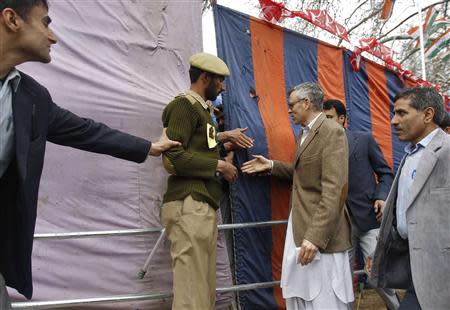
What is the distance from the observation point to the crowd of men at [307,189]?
266 centimetres

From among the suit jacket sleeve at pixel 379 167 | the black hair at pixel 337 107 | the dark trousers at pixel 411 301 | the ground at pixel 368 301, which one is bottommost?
the ground at pixel 368 301

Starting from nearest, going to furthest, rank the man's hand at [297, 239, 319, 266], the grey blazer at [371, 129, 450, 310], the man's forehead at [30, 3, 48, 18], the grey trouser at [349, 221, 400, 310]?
the man's forehead at [30, 3, 48, 18] < the grey blazer at [371, 129, 450, 310] < the man's hand at [297, 239, 319, 266] < the grey trouser at [349, 221, 400, 310]

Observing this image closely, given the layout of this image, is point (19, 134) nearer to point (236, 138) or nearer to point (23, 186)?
point (23, 186)

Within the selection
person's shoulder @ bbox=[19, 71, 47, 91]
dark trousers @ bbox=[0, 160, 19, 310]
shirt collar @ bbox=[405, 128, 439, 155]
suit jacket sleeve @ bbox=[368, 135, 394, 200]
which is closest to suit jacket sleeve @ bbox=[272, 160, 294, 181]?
suit jacket sleeve @ bbox=[368, 135, 394, 200]

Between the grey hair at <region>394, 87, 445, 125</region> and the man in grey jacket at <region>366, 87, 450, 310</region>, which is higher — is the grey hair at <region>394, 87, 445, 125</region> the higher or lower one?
the higher one

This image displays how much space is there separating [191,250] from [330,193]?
38.7 inches

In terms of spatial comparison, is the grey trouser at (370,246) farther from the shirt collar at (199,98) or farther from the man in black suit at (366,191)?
the shirt collar at (199,98)

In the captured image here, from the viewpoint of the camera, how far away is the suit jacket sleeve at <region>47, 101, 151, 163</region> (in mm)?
2422

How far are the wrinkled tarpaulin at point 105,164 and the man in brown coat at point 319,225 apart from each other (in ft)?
2.76

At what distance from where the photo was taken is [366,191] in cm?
451

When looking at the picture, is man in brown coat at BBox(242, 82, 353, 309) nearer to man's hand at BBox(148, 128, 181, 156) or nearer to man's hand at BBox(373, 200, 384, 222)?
man's hand at BBox(373, 200, 384, 222)

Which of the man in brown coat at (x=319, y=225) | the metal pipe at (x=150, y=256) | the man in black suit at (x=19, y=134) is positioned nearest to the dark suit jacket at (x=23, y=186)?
the man in black suit at (x=19, y=134)

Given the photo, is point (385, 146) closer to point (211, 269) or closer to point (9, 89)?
point (211, 269)

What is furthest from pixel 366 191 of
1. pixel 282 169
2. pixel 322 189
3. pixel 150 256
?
pixel 150 256
